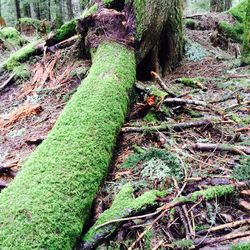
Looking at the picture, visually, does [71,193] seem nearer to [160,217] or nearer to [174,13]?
[160,217]

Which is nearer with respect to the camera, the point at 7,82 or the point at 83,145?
the point at 83,145

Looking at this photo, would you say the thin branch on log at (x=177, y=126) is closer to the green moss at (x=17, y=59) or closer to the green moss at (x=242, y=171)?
the green moss at (x=242, y=171)

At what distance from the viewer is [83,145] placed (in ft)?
11.2

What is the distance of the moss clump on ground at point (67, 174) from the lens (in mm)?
2553

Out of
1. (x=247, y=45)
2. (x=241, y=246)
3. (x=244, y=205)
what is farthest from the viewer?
(x=247, y=45)

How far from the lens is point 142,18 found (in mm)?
5730

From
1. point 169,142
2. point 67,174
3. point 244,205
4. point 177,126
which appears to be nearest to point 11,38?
point 177,126

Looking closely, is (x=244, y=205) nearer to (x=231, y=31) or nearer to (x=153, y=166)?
(x=153, y=166)

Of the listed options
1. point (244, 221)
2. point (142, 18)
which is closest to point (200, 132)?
point (244, 221)

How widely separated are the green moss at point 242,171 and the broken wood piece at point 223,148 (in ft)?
0.54

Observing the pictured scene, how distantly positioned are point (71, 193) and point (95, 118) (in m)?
1.13

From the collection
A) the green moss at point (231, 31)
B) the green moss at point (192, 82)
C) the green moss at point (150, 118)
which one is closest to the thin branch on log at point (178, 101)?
the green moss at point (150, 118)

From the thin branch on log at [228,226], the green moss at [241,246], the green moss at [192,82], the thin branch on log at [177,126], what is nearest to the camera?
the green moss at [241,246]

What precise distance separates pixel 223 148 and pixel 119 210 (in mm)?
1349
